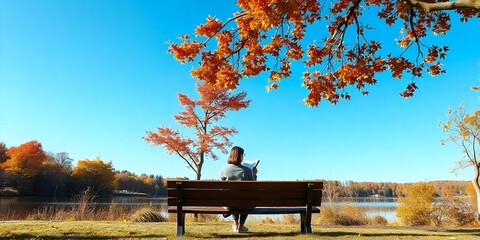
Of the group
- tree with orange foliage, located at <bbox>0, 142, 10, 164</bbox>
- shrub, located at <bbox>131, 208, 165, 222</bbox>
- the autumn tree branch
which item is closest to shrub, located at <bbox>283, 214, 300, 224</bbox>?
shrub, located at <bbox>131, 208, 165, 222</bbox>

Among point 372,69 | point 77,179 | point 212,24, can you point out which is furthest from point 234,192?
point 77,179

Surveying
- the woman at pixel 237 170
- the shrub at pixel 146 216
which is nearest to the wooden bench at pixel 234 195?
the woman at pixel 237 170

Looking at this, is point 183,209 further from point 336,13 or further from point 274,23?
point 336,13

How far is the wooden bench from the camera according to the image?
5.54 metres

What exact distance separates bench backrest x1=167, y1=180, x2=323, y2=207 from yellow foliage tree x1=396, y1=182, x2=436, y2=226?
14.6 meters

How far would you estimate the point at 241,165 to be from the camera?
6.27 meters

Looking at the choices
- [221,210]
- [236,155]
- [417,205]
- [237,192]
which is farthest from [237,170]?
[417,205]

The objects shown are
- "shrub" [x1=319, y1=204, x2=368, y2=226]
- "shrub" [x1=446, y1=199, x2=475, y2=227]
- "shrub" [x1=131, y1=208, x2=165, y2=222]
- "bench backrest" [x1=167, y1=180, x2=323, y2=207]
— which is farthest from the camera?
"shrub" [x1=446, y1=199, x2=475, y2=227]

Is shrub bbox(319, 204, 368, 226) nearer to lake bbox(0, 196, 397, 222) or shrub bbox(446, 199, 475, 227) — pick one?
lake bbox(0, 196, 397, 222)

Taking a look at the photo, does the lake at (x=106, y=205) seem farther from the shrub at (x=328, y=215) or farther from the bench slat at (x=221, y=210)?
the bench slat at (x=221, y=210)

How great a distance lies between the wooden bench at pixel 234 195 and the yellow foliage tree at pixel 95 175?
201 feet

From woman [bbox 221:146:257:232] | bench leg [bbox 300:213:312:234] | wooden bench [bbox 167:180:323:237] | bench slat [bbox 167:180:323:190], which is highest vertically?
woman [bbox 221:146:257:232]

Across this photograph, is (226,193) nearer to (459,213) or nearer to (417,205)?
(417,205)

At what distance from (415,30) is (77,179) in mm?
62814
